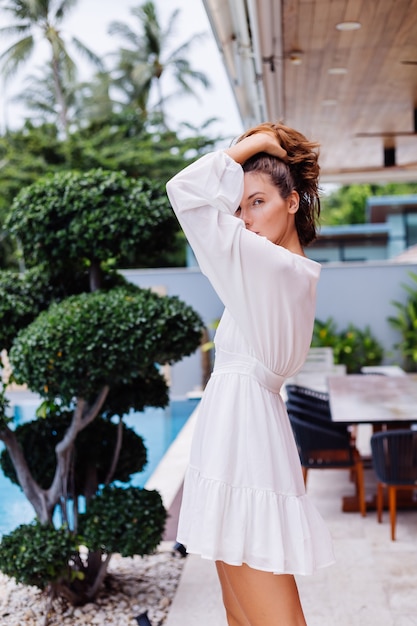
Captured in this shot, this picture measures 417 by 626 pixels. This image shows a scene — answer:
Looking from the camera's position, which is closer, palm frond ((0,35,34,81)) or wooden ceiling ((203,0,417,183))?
wooden ceiling ((203,0,417,183))

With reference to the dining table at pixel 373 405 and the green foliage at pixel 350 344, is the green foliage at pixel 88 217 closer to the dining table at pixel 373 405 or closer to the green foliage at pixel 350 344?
the dining table at pixel 373 405

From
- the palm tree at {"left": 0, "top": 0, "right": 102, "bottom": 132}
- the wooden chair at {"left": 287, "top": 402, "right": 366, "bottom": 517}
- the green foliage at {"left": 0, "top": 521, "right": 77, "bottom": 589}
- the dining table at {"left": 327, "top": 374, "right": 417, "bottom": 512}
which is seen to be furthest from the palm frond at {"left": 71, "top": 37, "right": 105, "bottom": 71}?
the green foliage at {"left": 0, "top": 521, "right": 77, "bottom": 589}

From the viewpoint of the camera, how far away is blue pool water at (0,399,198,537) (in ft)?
20.0

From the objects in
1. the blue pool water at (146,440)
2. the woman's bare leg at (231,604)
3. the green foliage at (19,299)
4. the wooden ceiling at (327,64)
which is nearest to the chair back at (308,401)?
the blue pool water at (146,440)

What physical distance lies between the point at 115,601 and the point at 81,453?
66 cm

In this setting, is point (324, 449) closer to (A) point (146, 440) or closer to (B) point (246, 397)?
(A) point (146, 440)

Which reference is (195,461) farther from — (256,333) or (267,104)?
(267,104)

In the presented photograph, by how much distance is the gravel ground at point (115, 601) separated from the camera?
12.0ft

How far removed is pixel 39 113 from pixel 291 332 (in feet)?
90.6

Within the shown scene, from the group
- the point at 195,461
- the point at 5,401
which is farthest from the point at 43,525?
the point at 195,461

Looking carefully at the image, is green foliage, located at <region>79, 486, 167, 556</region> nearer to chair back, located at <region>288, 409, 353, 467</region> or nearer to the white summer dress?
the white summer dress

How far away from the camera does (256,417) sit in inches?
75.1

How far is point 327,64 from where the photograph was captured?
18.4ft

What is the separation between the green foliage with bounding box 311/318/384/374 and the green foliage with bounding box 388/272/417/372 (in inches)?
13.8
